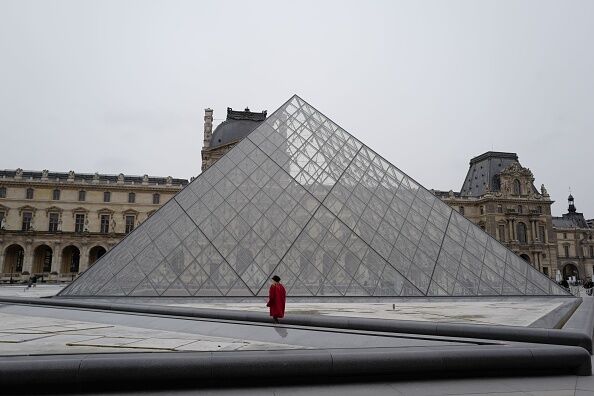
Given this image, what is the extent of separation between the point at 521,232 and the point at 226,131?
41317mm

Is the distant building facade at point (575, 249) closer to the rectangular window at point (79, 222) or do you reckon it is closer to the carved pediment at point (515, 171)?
the carved pediment at point (515, 171)

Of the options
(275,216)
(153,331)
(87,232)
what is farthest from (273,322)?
(87,232)

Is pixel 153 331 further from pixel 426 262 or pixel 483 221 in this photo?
pixel 483 221

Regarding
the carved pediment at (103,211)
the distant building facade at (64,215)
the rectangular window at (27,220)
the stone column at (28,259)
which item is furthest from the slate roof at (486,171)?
the rectangular window at (27,220)

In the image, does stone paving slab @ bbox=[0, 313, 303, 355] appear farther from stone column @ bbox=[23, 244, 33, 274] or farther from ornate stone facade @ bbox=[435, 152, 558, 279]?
ornate stone facade @ bbox=[435, 152, 558, 279]

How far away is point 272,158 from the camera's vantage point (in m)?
16.9

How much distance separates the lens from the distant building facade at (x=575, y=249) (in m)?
74.8

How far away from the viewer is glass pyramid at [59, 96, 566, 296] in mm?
12711

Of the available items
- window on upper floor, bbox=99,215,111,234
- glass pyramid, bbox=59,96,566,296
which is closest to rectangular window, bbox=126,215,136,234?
window on upper floor, bbox=99,215,111,234

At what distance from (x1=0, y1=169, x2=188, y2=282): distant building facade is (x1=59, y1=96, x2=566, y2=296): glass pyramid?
1422 inches

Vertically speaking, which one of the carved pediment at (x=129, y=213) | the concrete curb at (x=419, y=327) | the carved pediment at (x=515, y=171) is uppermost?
the carved pediment at (x=515, y=171)

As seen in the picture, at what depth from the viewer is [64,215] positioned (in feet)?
158

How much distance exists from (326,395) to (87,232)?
49.8 meters

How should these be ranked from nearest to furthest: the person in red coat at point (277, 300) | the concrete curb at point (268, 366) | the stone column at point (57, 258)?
the concrete curb at point (268, 366) → the person in red coat at point (277, 300) → the stone column at point (57, 258)
